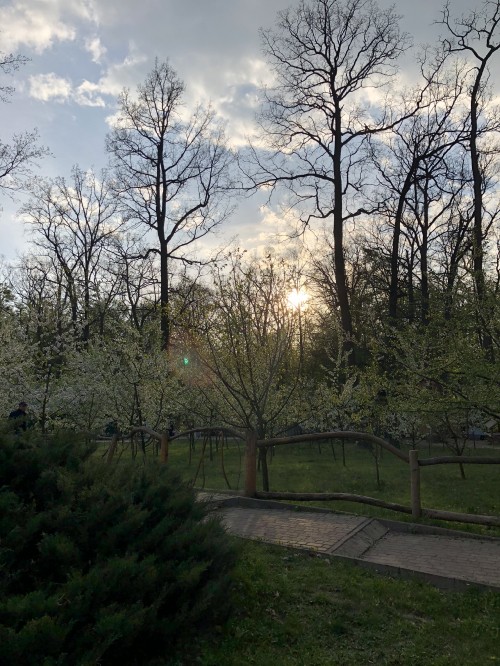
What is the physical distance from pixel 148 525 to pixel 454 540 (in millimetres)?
4160

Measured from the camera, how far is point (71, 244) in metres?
29.0

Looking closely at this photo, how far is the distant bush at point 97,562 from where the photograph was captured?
302 centimetres

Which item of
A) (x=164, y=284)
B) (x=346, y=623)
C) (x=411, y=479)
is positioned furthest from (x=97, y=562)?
(x=164, y=284)

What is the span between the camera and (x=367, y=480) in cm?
1336

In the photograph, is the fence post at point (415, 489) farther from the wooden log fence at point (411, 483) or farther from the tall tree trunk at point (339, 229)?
the tall tree trunk at point (339, 229)

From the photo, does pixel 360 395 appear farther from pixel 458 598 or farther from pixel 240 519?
pixel 458 598

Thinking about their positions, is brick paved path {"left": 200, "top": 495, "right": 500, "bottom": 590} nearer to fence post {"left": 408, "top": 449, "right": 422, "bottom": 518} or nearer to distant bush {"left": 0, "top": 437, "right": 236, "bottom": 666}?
fence post {"left": 408, "top": 449, "right": 422, "bottom": 518}

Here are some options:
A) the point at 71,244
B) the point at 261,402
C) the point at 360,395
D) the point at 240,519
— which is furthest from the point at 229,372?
the point at 71,244

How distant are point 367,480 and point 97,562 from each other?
10.7 meters

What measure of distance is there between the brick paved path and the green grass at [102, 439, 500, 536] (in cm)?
64

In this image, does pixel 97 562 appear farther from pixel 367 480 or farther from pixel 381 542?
pixel 367 480

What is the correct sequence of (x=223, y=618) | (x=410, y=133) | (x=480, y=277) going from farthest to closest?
(x=410, y=133) < (x=480, y=277) < (x=223, y=618)

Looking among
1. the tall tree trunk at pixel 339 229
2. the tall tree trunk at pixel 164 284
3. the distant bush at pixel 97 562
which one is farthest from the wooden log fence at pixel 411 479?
the tall tree trunk at pixel 164 284

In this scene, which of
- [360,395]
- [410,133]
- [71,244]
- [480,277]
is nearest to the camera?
[480,277]
